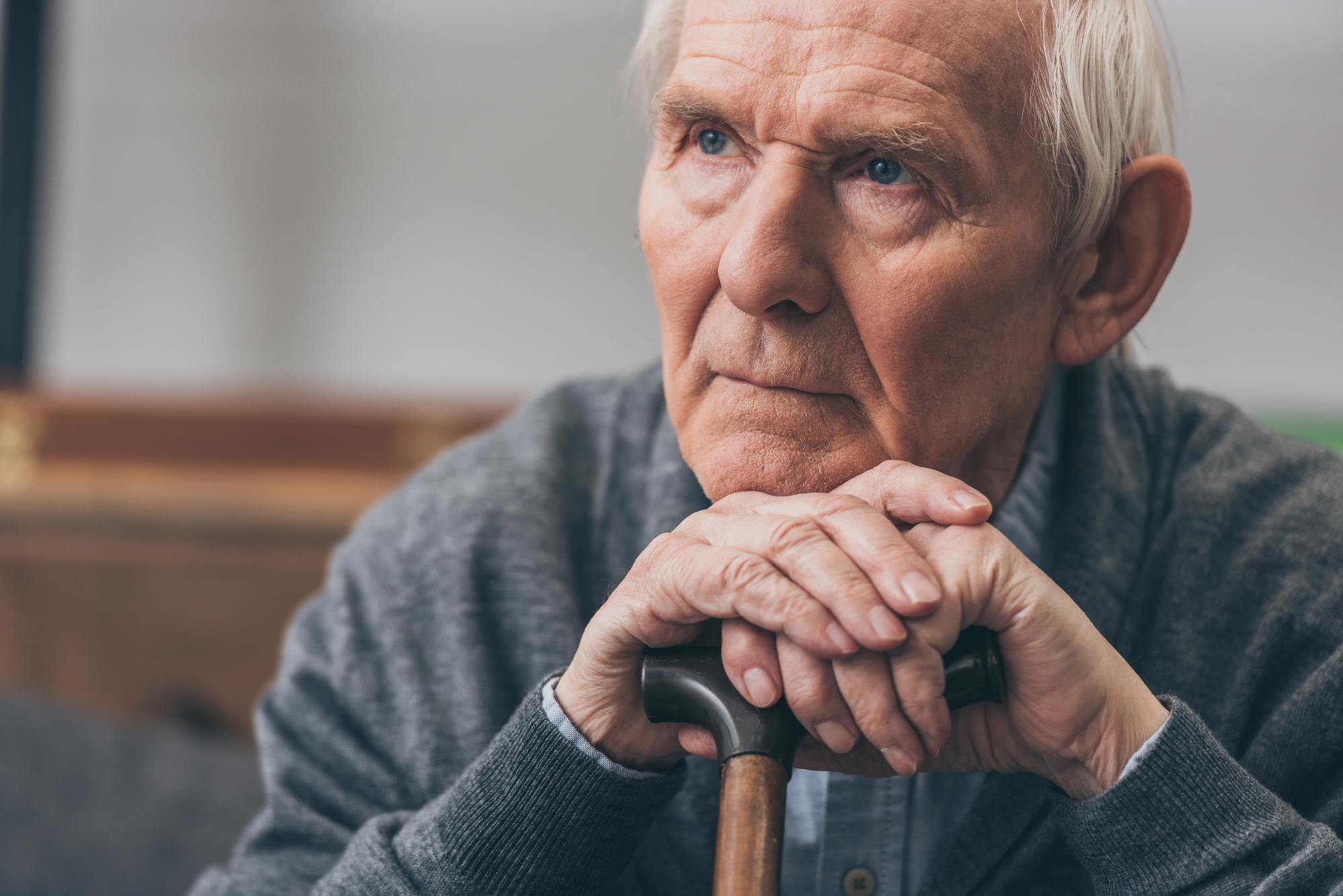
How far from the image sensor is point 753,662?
2.41ft

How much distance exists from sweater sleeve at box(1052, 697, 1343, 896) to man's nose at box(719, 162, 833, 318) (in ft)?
1.28

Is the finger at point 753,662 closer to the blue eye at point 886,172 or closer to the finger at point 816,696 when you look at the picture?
→ the finger at point 816,696

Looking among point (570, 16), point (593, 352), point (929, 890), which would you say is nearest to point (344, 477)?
point (593, 352)

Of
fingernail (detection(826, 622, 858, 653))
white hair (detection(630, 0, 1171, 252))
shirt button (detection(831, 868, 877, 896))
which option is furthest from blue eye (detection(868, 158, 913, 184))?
shirt button (detection(831, 868, 877, 896))

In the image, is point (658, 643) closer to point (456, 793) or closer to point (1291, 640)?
point (456, 793)

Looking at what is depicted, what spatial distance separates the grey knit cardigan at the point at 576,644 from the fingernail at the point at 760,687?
0.47 feet

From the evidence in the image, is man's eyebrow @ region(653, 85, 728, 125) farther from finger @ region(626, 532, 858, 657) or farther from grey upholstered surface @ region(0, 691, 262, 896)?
grey upholstered surface @ region(0, 691, 262, 896)

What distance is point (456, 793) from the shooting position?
85 cm

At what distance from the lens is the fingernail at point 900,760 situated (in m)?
0.73

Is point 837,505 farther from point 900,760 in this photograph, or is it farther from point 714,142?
point 714,142

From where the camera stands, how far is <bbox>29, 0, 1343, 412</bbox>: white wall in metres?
2.87

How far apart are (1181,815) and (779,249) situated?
0.47 meters

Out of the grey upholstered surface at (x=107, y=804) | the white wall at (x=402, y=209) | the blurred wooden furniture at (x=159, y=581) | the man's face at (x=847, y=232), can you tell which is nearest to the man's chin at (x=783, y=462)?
the man's face at (x=847, y=232)

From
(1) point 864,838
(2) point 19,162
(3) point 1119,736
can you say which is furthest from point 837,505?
(2) point 19,162
